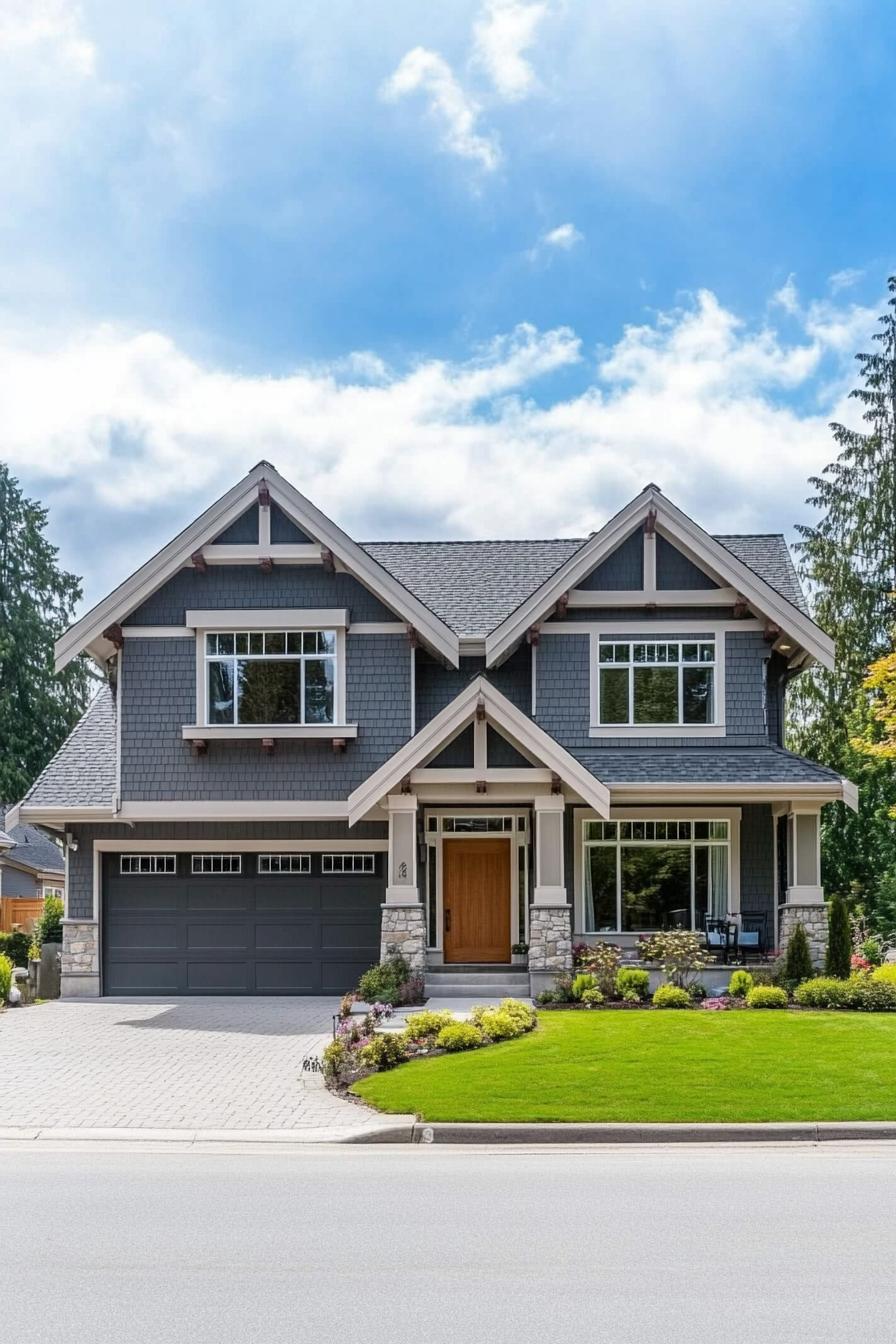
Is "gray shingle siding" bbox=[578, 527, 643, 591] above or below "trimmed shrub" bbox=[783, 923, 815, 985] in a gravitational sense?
above

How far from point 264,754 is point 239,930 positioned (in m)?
3.18

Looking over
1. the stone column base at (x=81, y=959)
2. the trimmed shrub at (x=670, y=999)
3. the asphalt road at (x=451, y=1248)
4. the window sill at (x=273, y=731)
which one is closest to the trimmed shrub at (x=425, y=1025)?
the trimmed shrub at (x=670, y=999)

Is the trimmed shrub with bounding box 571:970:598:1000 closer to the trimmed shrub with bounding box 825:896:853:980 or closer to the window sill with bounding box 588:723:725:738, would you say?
the trimmed shrub with bounding box 825:896:853:980

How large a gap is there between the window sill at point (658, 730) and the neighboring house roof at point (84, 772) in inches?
331

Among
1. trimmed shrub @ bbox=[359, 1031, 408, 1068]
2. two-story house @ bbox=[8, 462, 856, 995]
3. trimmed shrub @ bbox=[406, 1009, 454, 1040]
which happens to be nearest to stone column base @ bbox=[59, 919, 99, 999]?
two-story house @ bbox=[8, 462, 856, 995]

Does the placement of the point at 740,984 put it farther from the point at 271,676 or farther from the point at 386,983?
the point at 271,676

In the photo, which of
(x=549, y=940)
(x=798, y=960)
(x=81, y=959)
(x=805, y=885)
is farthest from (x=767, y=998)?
(x=81, y=959)

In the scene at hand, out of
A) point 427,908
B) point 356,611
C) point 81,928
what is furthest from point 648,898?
point 81,928

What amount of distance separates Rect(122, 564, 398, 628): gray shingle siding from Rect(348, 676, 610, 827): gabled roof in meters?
3.47

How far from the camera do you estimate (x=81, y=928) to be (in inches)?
891

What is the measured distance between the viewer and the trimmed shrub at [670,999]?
1755cm

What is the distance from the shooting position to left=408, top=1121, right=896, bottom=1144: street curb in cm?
1080

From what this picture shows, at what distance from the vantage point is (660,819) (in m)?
21.9

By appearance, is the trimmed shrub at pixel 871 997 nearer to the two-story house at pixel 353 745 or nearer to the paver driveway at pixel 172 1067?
the two-story house at pixel 353 745
